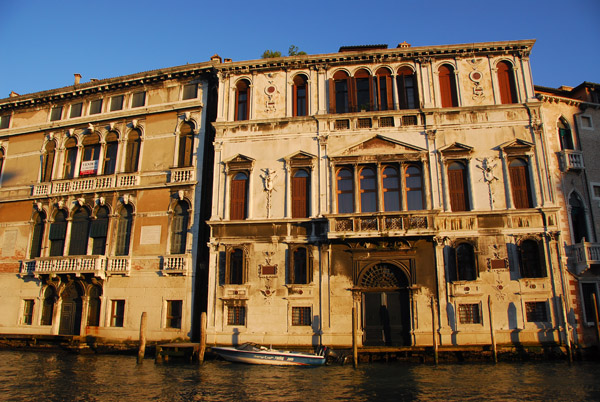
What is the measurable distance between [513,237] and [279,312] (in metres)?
10.5

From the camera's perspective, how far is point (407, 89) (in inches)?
848

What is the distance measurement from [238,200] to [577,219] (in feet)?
50.4

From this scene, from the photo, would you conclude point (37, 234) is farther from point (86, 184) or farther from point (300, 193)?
point (300, 193)

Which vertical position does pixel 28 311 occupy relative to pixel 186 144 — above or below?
below

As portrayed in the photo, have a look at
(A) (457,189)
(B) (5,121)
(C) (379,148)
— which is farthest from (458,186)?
(B) (5,121)

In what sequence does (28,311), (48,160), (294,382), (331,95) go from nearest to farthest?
(294,382), (331,95), (28,311), (48,160)

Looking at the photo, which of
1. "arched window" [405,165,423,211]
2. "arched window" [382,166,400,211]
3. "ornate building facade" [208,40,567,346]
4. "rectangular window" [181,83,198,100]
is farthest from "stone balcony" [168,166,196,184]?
"arched window" [405,165,423,211]

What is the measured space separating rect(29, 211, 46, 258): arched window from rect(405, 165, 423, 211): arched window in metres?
19.3

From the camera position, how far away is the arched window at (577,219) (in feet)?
64.0

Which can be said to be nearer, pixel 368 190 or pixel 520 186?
pixel 520 186

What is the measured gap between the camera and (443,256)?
1894 centimetres

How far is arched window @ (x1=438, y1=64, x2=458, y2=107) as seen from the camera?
68.8 feet

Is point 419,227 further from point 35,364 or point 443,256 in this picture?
point 35,364

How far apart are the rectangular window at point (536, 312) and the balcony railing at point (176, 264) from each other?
15.0 m
